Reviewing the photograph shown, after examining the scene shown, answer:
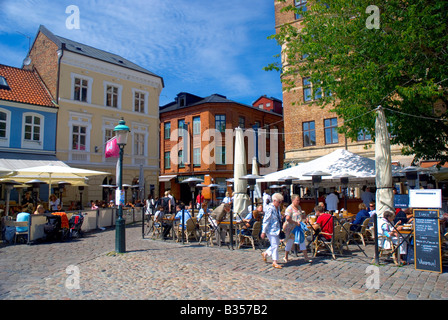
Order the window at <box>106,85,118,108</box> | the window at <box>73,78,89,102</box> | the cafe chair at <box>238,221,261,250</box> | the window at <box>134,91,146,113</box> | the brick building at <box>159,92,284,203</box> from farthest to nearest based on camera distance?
1. the brick building at <box>159,92,284,203</box>
2. the window at <box>134,91,146,113</box>
3. the window at <box>106,85,118,108</box>
4. the window at <box>73,78,89,102</box>
5. the cafe chair at <box>238,221,261,250</box>

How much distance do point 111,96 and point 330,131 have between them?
1733cm

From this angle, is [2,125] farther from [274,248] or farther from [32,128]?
[274,248]

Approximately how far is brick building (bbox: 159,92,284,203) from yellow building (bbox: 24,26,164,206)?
8.66m

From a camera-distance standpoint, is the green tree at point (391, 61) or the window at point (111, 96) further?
the window at point (111, 96)

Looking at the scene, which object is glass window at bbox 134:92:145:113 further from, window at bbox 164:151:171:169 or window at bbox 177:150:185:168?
window at bbox 164:151:171:169

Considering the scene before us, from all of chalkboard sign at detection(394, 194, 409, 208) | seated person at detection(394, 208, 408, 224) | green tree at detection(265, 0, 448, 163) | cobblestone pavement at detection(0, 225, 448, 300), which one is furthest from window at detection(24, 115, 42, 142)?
seated person at detection(394, 208, 408, 224)

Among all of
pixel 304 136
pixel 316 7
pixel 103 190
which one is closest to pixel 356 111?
pixel 316 7

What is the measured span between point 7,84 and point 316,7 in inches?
789

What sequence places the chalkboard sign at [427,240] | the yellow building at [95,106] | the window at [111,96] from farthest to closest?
Answer: 1. the window at [111,96]
2. the yellow building at [95,106]
3. the chalkboard sign at [427,240]

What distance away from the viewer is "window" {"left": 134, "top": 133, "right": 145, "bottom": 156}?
2787cm

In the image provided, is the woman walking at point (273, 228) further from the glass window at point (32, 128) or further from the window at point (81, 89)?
the window at point (81, 89)

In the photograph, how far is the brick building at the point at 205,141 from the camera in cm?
3662

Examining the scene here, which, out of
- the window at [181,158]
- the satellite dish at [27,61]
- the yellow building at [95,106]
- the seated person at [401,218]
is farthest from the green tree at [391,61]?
the window at [181,158]
